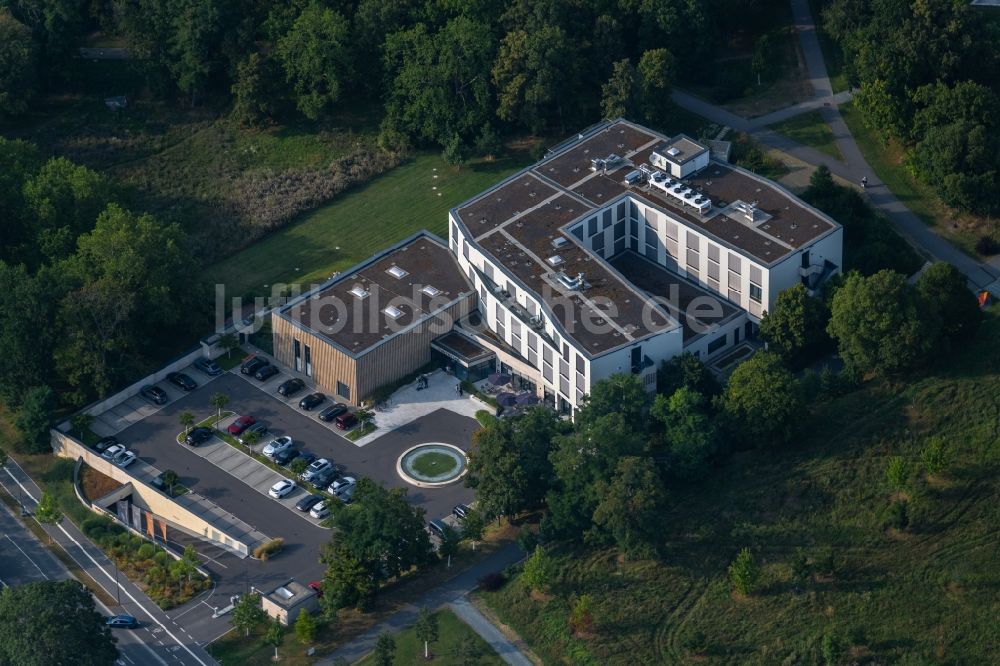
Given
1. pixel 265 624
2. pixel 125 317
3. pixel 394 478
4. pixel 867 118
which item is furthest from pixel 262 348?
pixel 867 118

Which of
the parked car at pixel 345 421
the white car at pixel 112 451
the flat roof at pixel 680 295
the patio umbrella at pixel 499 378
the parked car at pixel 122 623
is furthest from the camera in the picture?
the patio umbrella at pixel 499 378

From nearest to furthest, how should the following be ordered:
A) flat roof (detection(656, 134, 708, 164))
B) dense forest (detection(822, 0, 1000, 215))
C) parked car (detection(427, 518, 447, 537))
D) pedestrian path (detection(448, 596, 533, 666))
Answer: pedestrian path (detection(448, 596, 533, 666)), parked car (detection(427, 518, 447, 537)), dense forest (detection(822, 0, 1000, 215)), flat roof (detection(656, 134, 708, 164))

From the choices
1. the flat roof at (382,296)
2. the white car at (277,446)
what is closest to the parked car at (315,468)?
the white car at (277,446)

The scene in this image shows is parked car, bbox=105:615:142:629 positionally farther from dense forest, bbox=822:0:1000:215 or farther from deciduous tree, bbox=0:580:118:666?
dense forest, bbox=822:0:1000:215

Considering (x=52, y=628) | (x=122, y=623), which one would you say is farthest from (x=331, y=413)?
(x=52, y=628)

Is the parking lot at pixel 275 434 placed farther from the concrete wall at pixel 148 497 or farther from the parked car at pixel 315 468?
the concrete wall at pixel 148 497

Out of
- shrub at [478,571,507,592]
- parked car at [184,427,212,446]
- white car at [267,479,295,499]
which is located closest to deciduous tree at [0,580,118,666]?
white car at [267,479,295,499]

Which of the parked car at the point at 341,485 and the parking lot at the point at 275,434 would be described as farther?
the parked car at the point at 341,485

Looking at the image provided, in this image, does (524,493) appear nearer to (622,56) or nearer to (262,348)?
(262,348)
